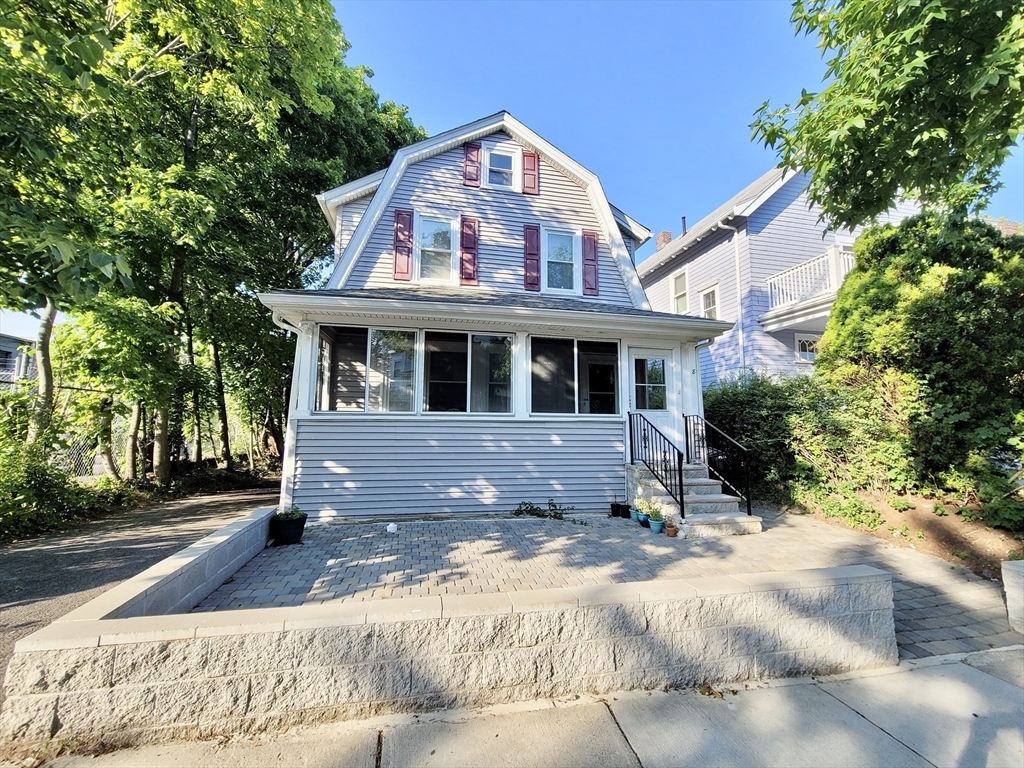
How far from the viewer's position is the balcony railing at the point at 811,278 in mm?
10820

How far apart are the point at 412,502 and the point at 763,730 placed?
5.69 metres

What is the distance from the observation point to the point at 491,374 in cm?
769

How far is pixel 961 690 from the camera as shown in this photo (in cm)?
269

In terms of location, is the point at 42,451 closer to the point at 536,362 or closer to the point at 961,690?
the point at 536,362

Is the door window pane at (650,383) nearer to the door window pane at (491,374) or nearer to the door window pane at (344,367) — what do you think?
the door window pane at (491,374)

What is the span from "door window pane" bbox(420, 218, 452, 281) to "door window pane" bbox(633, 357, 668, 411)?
14.2 ft

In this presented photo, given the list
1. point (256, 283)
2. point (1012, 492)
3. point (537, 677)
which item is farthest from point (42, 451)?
point (1012, 492)

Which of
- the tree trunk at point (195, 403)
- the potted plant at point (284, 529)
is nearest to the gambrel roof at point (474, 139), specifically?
the potted plant at point (284, 529)

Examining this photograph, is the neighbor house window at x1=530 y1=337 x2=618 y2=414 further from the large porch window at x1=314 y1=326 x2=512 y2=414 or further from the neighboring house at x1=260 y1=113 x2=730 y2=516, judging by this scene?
the large porch window at x1=314 y1=326 x2=512 y2=414

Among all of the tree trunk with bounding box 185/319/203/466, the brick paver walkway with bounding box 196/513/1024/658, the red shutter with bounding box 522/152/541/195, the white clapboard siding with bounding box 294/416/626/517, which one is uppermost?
the red shutter with bounding box 522/152/541/195

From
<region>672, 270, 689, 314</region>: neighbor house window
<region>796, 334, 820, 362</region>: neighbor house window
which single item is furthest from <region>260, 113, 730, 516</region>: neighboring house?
<region>672, 270, 689, 314</region>: neighbor house window

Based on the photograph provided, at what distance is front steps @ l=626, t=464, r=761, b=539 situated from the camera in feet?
19.9

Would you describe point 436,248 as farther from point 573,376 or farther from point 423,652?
point 423,652

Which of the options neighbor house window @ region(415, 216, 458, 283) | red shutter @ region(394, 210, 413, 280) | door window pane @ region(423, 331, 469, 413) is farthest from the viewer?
neighbor house window @ region(415, 216, 458, 283)
